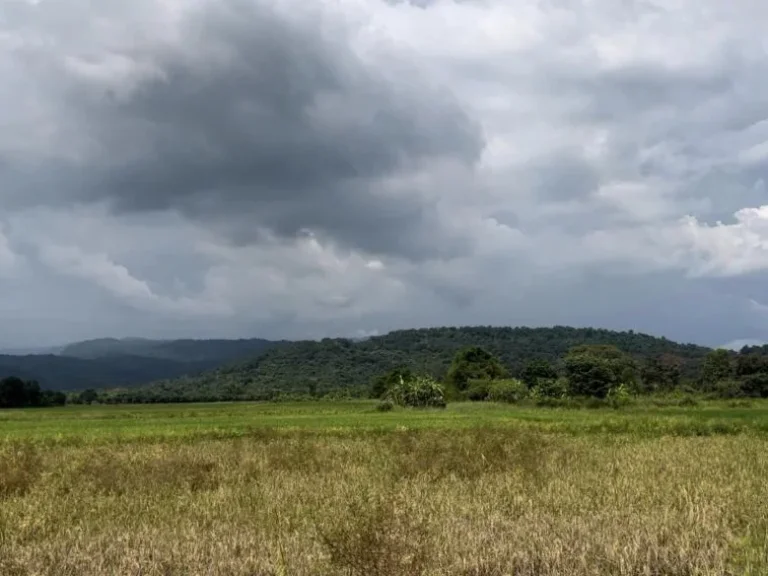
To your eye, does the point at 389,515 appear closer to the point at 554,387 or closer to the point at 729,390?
the point at 729,390

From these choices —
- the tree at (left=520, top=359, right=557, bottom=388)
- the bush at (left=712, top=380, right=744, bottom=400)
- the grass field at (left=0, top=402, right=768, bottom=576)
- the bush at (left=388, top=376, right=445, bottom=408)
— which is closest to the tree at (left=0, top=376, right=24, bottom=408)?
the bush at (left=388, top=376, right=445, bottom=408)

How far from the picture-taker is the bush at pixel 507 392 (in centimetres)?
8083

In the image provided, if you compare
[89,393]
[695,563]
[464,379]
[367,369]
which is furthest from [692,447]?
[367,369]

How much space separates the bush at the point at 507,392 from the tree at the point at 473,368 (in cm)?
1634

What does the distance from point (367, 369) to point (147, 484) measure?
17724cm

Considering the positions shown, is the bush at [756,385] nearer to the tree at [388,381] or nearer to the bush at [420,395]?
the bush at [420,395]

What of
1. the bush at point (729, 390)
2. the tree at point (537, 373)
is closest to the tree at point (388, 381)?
the tree at point (537, 373)

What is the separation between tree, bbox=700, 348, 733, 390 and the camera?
96.8 metres

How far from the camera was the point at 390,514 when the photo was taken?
8445 mm

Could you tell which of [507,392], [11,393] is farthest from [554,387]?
[11,393]

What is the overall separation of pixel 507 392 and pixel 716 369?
37.5 metres

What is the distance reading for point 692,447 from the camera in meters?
21.4

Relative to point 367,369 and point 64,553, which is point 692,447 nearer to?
point 64,553

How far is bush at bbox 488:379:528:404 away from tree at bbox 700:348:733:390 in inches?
1152
